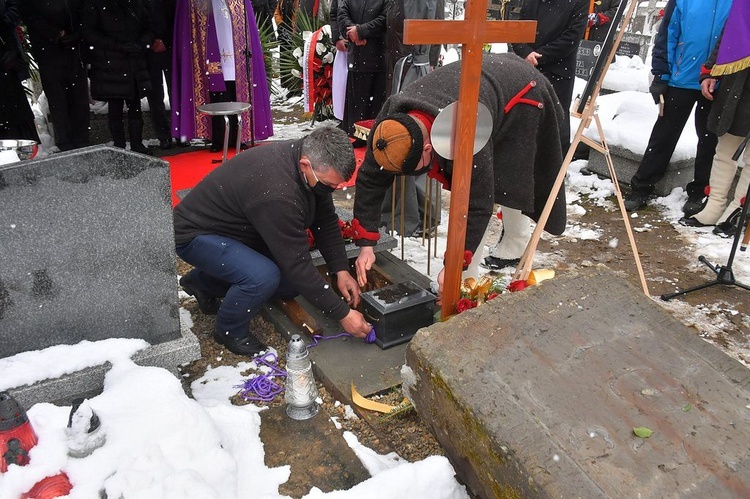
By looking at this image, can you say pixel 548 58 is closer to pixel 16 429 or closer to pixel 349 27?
pixel 349 27

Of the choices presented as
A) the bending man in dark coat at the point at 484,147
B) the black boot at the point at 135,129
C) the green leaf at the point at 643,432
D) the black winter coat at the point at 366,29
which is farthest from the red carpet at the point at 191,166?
the green leaf at the point at 643,432

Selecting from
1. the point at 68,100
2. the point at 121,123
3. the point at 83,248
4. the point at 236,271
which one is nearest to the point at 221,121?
the point at 121,123

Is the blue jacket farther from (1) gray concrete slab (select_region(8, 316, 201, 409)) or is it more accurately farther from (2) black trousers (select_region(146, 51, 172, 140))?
(2) black trousers (select_region(146, 51, 172, 140))

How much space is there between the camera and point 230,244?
3062 millimetres

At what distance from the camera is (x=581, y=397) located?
196 cm

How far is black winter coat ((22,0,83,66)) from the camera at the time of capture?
5457 mm

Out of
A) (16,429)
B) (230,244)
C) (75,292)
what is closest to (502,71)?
(230,244)

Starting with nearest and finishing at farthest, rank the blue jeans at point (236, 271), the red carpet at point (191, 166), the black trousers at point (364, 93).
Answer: the blue jeans at point (236, 271) → the red carpet at point (191, 166) → the black trousers at point (364, 93)

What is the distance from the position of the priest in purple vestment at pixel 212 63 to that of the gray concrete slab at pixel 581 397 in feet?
16.4

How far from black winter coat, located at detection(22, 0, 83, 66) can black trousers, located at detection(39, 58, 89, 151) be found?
0.07 m

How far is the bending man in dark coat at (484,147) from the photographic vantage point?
103 inches

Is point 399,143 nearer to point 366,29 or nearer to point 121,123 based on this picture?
point 366,29

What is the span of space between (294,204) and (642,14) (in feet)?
42.8

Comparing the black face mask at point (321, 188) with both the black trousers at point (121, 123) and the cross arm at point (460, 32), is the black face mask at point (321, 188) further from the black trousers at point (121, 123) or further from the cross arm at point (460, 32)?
the black trousers at point (121, 123)
